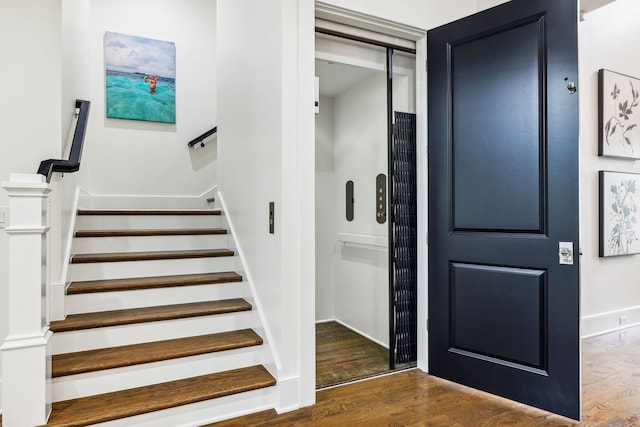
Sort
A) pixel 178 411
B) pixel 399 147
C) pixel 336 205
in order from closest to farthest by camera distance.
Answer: pixel 178 411 < pixel 399 147 < pixel 336 205

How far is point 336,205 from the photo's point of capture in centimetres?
419

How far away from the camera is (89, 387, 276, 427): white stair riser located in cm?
194

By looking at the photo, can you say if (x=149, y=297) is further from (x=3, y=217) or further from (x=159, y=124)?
(x=159, y=124)

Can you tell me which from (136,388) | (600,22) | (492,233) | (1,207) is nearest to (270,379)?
(136,388)

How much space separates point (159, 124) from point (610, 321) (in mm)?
5072

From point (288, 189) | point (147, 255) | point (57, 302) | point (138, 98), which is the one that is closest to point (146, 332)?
point (57, 302)

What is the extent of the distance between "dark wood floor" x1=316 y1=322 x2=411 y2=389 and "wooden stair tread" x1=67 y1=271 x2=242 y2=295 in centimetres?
95

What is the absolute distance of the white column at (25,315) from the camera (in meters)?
1.76

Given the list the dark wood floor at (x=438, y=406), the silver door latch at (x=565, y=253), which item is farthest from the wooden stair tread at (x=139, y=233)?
the silver door latch at (x=565, y=253)

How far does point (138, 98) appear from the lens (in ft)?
13.5

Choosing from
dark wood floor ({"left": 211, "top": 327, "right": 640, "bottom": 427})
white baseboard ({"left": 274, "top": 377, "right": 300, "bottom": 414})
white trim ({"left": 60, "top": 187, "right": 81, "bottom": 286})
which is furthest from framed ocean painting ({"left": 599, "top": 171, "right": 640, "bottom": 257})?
white trim ({"left": 60, "top": 187, "right": 81, "bottom": 286})

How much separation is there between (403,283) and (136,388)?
184 centimetres

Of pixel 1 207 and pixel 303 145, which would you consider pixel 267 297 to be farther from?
pixel 1 207

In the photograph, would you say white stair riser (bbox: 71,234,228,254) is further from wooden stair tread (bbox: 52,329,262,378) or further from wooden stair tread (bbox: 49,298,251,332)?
wooden stair tread (bbox: 52,329,262,378)
